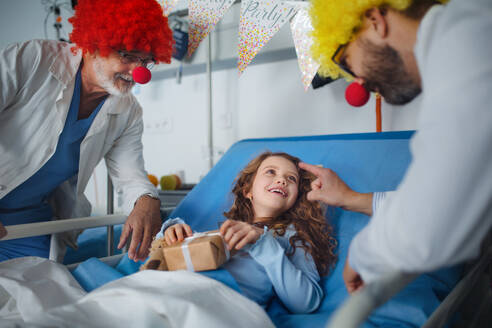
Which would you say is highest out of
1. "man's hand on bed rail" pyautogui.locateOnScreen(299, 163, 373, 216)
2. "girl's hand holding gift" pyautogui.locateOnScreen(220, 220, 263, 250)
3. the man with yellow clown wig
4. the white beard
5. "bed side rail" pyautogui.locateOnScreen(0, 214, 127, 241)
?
the white beard

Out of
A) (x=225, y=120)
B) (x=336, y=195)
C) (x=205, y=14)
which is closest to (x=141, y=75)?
(x=205, y=14)

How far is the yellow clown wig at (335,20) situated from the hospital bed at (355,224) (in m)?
0.49

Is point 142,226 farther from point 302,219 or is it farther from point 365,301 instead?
point 365,301

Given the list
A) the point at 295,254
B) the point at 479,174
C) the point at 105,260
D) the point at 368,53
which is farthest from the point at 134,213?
the point at 479,174

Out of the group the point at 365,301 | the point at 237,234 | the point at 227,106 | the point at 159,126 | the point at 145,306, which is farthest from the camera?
the point at 159,126

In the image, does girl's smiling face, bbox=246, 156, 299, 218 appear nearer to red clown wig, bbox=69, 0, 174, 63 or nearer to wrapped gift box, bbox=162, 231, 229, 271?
wrapped gift box, bbox=162, 231, 229, 271

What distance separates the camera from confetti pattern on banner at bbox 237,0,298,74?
1.52m

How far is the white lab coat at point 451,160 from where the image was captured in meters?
0.48

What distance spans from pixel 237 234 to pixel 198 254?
0.11 m

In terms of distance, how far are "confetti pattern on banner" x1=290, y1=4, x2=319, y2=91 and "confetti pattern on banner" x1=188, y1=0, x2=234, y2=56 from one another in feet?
0.99

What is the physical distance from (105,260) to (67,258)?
82cm

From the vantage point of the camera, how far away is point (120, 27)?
135cm

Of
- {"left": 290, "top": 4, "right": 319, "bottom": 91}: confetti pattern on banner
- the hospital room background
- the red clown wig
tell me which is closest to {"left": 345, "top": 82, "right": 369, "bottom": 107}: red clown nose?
{"left": 290, "top": 4, "right": 319, "bottom": 91}: confetti pattern on banner

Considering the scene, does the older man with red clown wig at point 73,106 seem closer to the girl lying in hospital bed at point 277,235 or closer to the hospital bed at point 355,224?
the hospital bed at point 355,224
